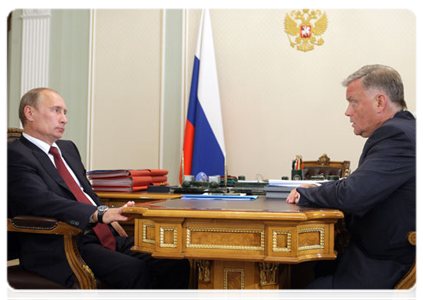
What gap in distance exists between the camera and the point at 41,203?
6.35 feet

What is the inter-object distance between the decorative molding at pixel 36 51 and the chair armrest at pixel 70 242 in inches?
145

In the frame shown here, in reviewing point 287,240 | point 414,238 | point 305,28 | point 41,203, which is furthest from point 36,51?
point 414,238

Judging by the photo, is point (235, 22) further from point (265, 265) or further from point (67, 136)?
point (265, 265)

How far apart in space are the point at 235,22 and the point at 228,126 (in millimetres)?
1221

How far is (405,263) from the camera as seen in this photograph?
1622mm

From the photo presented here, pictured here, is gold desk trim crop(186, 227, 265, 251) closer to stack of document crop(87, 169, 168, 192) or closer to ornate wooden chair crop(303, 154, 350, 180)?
stack of document crop(87, 169, 168, 192)

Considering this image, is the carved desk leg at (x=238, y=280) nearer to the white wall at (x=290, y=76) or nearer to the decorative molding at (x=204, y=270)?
the decorative molding at (x=204, y=270)

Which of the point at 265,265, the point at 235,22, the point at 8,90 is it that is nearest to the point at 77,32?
the point at 8,90

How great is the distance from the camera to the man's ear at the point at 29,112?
229 centimetres

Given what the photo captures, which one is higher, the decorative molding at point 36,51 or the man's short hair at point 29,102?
the decorative molding at point 36,51

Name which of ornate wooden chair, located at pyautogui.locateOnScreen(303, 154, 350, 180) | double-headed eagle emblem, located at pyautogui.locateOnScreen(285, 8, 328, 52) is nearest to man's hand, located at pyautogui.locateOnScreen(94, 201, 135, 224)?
ornate wooden chair, located at pyautogui.locateOnScreen(303, 154, 350, 180)

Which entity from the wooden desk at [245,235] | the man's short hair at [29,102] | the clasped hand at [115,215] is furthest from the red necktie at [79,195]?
the wooden desk at [245,235]

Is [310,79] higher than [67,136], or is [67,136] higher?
[310,79]

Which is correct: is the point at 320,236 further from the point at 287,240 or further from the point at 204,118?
the point at 204,118
